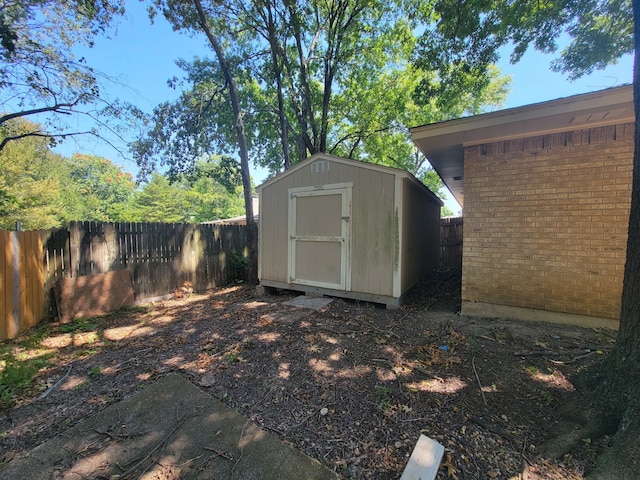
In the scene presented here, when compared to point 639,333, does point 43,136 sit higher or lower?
higher

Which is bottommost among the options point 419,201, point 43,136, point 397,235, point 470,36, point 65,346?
point 65,346

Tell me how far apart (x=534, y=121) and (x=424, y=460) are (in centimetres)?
411

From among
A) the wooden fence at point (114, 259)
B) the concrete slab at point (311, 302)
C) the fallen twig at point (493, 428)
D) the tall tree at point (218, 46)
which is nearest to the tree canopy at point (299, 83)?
the tall tree at point (218, 46)

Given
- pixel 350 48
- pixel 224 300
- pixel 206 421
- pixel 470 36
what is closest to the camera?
pixel 206 421

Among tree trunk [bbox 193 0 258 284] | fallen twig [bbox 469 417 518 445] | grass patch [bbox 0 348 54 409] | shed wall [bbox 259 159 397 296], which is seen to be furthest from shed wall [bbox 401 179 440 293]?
grass patch [bbox 0 348 54 409]

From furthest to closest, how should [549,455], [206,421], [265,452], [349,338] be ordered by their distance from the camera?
[349,338] → [206,421] → [265,452] → [549,455]

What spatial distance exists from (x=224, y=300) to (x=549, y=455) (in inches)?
213

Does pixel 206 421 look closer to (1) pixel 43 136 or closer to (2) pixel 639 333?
(2) pixel 639 333

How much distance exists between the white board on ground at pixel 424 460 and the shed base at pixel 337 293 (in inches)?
113

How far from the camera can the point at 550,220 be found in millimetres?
3928

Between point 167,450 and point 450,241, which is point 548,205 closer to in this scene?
point 167,450

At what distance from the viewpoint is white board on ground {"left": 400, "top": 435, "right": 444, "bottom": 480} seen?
61.1 inches

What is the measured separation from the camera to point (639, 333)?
5.95 feet

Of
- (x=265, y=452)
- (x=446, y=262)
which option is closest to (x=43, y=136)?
(x=265, y=452)
